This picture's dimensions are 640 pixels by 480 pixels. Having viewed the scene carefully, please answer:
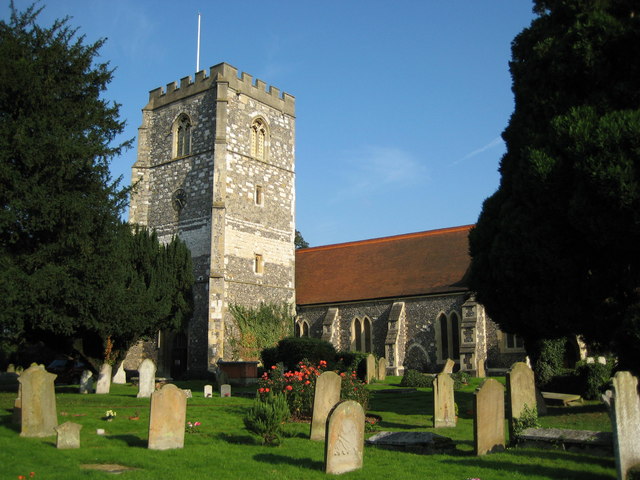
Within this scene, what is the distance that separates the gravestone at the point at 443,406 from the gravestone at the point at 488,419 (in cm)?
299

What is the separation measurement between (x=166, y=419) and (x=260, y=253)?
2000 centimetres

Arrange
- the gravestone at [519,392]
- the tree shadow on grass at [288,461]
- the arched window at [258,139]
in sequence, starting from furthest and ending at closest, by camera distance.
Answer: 1. the arched window at [258,139]
2. the gravestone at [519,392]
3. the tree shadow on grass at [288,461]

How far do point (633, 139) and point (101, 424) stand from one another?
10.5 m

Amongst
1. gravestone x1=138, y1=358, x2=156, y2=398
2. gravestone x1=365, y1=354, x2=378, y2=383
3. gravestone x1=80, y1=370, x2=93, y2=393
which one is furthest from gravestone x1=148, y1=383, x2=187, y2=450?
gravestone x1=365, y1=354, x2=378, y2=383

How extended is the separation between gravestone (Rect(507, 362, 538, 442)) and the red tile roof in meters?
16.6

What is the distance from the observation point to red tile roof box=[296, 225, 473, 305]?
2834cm

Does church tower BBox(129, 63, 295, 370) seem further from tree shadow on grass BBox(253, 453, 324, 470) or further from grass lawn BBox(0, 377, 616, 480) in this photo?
tree shadow on grass BBox(253, 453, 324, 470)

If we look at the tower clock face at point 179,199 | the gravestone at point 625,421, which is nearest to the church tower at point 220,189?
the tower clock face at point 179,199

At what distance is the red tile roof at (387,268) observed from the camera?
28344 millimetres

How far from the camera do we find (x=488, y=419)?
8.95 metres

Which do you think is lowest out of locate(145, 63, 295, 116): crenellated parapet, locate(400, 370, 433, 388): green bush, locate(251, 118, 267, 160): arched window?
locate(400, 370, 433, 388): green bush

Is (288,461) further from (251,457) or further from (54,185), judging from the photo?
(54,185)

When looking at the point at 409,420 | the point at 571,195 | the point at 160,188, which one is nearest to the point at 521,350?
the point at 409,420

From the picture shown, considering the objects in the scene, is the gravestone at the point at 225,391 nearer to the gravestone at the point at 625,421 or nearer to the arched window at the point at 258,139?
the gravestone at the point at 625,421
